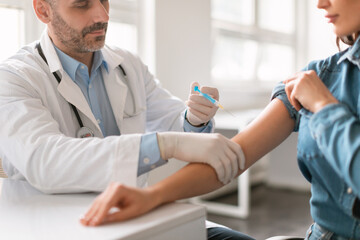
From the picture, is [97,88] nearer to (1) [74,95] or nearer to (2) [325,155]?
(1) [74,95]

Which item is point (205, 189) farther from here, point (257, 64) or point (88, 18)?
point (257, 64)

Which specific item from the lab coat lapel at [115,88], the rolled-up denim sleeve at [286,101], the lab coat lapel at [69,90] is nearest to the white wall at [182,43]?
the lab coat lapel at [115,88]

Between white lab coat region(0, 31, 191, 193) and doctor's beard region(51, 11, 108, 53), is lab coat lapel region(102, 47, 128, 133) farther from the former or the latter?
doctor's beard region(51, 11, 108, 53)

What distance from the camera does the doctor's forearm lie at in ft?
2.65

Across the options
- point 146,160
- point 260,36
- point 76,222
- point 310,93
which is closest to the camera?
point 76,222

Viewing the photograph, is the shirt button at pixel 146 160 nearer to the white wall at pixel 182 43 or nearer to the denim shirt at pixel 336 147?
the denim shirt at pixel 336 147

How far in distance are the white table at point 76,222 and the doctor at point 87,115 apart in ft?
0.32

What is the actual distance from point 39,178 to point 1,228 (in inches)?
10.2

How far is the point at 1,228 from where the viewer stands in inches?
27.8

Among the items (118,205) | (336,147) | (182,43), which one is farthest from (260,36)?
(118,205)

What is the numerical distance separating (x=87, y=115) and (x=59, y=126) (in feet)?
0.31

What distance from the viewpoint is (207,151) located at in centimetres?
93

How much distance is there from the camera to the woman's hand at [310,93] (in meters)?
0.81

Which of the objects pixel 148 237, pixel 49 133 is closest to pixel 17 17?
pixel 49 133
